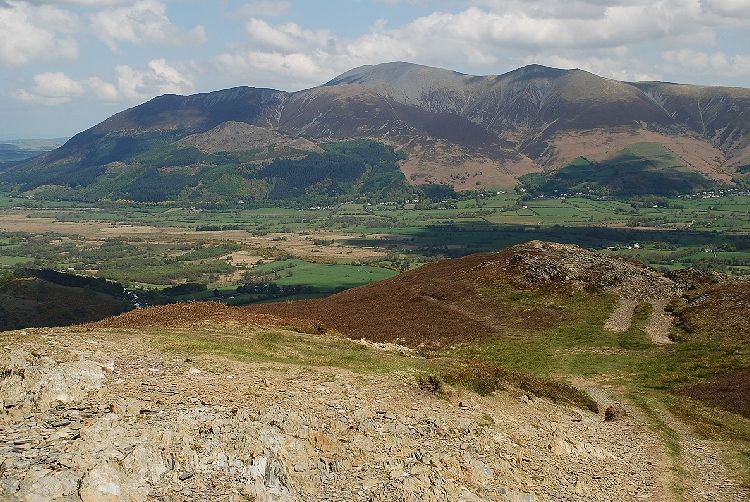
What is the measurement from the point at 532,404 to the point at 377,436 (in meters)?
13.7

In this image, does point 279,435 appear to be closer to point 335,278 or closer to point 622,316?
point 622,316

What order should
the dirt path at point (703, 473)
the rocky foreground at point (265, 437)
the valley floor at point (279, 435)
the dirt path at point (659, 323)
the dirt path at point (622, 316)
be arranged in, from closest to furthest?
1. the rocky foreground at point (265, 437)
2. the valley floor at point (279, 435)
3. the dirt path at point (703, 473)
4. the dirt path at point (659, 323)
5. the dirt path at point (622, 316)

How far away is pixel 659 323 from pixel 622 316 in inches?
162

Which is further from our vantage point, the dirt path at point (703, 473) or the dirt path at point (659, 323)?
the dirt path at point (659, 323)

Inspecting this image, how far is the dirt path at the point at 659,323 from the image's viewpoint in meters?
60.3

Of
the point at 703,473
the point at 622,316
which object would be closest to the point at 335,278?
the point at 622,316

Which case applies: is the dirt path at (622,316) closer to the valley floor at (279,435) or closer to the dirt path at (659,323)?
the dirt path at (659,323)

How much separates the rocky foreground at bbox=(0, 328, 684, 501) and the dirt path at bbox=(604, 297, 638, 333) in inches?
1176

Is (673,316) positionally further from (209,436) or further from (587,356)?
(209,436)

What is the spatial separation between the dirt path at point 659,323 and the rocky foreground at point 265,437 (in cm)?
2718

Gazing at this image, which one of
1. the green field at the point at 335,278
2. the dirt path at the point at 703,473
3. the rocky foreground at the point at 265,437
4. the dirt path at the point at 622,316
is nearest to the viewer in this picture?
the rocky foreground at the point at 265,437

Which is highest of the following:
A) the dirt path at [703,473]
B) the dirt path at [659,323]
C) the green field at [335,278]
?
the dirt path at [703,473]

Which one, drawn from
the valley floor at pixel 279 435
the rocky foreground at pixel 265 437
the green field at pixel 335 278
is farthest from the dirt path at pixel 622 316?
the green field at pixel 335 278

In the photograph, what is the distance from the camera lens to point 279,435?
998 inches
